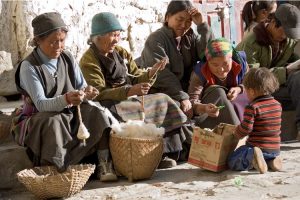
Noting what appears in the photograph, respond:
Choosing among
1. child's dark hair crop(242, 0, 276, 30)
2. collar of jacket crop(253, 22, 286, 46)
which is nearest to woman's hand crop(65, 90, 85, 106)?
collar of jacket crop(253, 22, 286, 46)

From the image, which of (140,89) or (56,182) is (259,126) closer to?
(140,89)

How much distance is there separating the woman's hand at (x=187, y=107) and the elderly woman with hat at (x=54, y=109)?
Answer: 92cm

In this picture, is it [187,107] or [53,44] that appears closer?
[53,44]

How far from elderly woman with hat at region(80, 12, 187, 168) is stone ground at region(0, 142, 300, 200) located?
437 mm

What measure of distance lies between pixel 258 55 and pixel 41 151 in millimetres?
2580

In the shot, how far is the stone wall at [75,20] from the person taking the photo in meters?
5.96

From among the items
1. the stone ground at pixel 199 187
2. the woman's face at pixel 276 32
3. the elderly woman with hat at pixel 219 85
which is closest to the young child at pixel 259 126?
the stone ground at pixel 199 187

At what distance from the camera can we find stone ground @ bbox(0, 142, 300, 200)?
4.08m

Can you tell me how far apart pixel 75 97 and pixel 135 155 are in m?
0.66

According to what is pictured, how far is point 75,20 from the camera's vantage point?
642 cm

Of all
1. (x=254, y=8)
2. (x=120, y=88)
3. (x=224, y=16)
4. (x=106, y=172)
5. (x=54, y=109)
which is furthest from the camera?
(x=224, y=16)

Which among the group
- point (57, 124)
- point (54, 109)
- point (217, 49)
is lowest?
point (57, 124)

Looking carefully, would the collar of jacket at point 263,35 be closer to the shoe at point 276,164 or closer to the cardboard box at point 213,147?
the cardboard box at point 213,147

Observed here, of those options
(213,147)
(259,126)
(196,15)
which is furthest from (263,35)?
(213,147)
